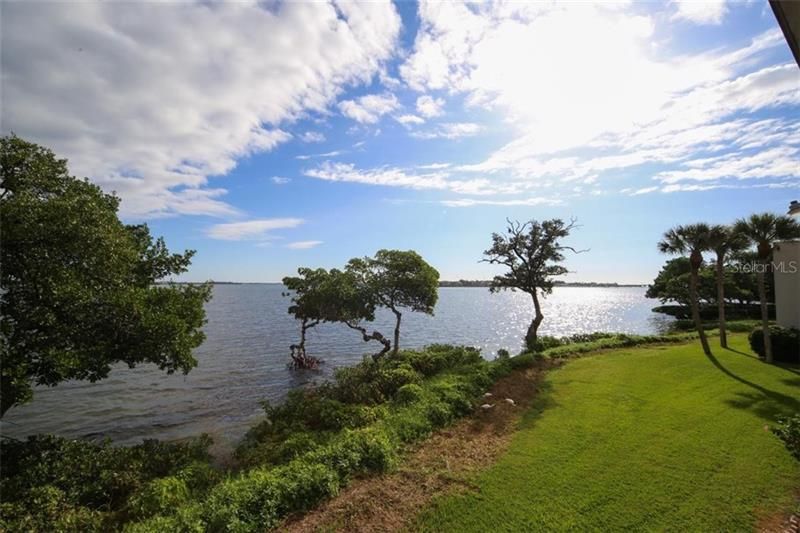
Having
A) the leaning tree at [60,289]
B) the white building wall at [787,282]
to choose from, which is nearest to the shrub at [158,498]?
the leaning tree at [60,289]

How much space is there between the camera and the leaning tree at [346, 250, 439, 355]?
87.7 ft

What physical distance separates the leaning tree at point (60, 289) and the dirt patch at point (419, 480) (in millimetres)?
6714

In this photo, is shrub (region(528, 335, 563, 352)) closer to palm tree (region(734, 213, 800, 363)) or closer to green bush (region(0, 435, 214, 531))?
palm tree (region(734, 213, 800, 363))

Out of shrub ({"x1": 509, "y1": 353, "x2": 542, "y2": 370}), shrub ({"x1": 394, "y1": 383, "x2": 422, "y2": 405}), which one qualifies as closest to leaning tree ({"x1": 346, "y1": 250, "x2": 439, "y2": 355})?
shrub ({"x1": 509, "y1": 353, "x2": 542, "y2": 370})

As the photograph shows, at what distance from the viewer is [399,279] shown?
26.8 meters

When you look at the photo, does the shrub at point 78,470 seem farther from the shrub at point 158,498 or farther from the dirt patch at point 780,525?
the dirt patch at point 780,525

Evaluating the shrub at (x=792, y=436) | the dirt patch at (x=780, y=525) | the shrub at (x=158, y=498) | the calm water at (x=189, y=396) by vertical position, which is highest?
the shrub at (x=792, y=436)

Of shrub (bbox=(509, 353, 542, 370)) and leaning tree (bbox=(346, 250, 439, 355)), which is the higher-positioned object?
leaning tree (bbox=(346, 250, 439, 355))

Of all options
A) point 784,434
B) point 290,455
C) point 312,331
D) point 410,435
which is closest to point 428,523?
point 410,435

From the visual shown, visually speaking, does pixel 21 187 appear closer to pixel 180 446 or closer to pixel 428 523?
pixel 180 446

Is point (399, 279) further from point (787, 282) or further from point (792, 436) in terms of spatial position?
point (787, 282)

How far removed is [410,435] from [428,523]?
4424 millimetres

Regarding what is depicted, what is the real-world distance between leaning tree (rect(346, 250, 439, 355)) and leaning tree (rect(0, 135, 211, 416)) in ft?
53.3

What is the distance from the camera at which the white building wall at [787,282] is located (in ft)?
82.3
